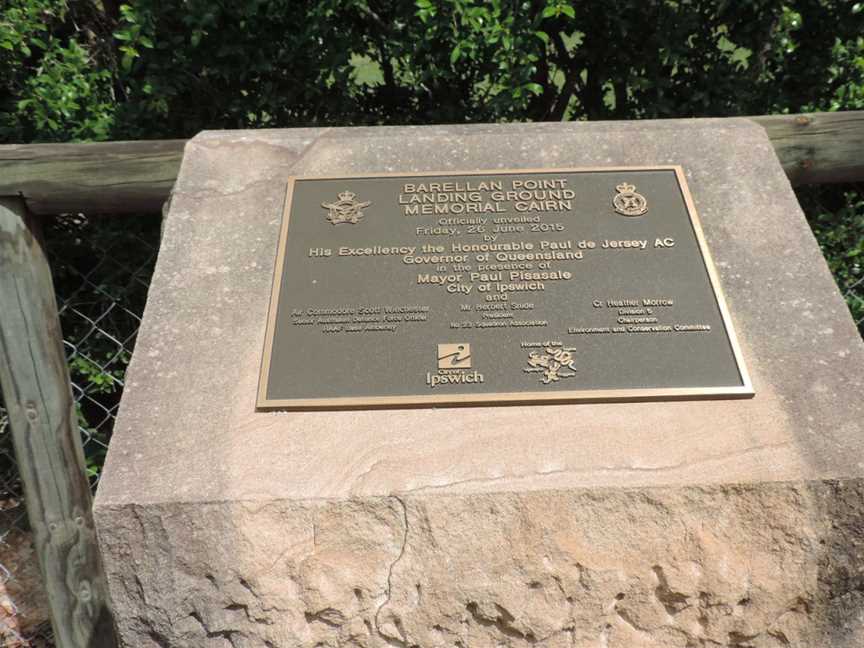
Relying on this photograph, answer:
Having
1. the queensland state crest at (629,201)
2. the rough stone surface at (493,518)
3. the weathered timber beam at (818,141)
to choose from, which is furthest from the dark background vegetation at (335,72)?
the rough stone surface at (493,518)

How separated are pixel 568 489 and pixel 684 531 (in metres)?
0.35

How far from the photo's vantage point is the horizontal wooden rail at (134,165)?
294 cm

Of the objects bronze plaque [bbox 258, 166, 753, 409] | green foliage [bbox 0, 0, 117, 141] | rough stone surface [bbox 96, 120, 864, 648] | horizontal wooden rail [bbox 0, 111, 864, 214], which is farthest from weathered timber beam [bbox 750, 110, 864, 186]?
green foliage [bbox 0, 0, 117, 141]

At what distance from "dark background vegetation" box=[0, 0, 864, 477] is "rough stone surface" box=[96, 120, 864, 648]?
1743 millimetres

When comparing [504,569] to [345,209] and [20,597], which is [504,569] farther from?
[20,597]

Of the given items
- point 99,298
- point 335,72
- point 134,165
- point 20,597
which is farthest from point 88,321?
point 335,72

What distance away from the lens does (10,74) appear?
3695 millimetres

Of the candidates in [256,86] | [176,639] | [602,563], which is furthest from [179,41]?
[602,563]

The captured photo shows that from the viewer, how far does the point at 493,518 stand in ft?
6.77

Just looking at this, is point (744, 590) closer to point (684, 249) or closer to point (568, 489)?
point (568, 489)

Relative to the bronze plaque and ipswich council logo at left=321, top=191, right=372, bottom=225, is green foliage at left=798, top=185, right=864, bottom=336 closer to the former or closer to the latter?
the bronze plaque

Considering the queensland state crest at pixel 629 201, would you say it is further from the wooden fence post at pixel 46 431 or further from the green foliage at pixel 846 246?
the wooden fence post at pixel 46 431

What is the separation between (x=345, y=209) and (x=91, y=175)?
1.09m

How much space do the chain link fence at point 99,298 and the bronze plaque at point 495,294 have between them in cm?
154
